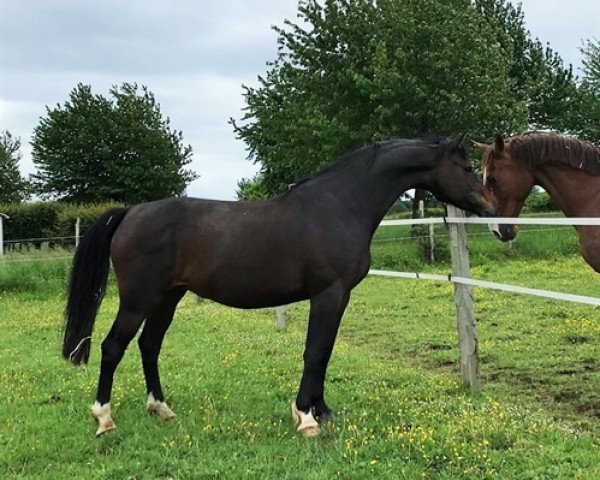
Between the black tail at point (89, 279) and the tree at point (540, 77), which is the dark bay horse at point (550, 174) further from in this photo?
the tree at point (540, 77)

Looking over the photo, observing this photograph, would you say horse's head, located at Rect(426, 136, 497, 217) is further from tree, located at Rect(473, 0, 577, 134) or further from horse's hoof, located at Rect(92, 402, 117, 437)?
tree, located at Rect(473, 0, 577, 134)

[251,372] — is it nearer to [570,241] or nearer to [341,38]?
[570,241]

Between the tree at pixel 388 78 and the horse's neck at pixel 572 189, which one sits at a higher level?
the tree at pixel 388 78

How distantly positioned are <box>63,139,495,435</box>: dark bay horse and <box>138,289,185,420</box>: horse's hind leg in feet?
0.42

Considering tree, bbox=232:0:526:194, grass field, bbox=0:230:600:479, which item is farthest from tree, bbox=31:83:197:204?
grass field, bbox=0:230:600:479

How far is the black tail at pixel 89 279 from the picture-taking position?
4.48 metres

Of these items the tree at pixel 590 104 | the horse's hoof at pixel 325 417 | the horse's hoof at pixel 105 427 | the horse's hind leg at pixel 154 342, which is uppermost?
the tree at pixel 590 104

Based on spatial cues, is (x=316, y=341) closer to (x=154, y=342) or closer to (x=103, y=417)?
(x=154, y=342)

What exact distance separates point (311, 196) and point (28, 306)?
985cm

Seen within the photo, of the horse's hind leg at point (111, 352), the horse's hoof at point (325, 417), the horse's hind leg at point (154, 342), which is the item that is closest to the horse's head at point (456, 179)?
the horse's hoof at point (325, 417)

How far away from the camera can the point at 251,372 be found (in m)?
5.92

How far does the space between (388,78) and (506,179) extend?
14.6 metres

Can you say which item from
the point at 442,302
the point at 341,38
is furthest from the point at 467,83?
the point at 442,302

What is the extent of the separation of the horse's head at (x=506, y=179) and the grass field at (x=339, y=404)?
5.28 feet
